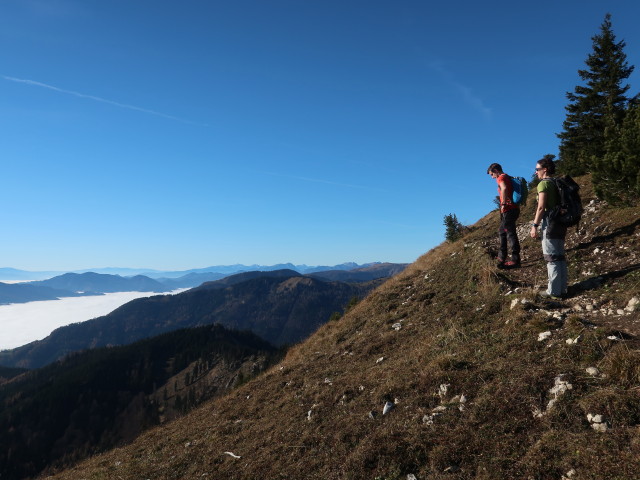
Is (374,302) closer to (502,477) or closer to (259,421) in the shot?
(259,421)

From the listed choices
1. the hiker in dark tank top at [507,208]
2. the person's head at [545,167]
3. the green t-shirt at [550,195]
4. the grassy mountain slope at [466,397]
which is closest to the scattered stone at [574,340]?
the grassy mountain slope at [466,397]

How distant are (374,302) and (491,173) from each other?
8153 millimetres

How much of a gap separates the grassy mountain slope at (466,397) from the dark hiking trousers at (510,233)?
2.17 feet

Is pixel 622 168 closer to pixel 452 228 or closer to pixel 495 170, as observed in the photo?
pixel 495 170

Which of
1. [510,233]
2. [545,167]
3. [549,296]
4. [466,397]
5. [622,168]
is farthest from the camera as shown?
[510,233]

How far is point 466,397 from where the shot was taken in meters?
6.25

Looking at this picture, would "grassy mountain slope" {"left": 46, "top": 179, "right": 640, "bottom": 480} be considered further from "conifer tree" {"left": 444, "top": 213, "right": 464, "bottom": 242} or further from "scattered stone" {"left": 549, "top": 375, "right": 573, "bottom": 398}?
"conifer tree" {"left": 444, "top": 213, "right": 464, "bottom": 242}

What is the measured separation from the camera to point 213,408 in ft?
44.4

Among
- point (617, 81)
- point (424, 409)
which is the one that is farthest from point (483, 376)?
point (617, 81)

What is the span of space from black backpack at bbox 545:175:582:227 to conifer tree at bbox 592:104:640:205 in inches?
124

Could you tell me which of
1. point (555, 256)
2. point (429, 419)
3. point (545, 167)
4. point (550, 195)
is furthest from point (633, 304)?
point (429, 419)

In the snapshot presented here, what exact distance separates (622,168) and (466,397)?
935cm

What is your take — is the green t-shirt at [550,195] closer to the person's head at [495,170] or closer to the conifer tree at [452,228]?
the person's head at [495,170]

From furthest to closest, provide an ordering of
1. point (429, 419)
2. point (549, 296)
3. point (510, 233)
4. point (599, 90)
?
point (599, 90), point (510, 233), point (549, 296), point (429, 419)
